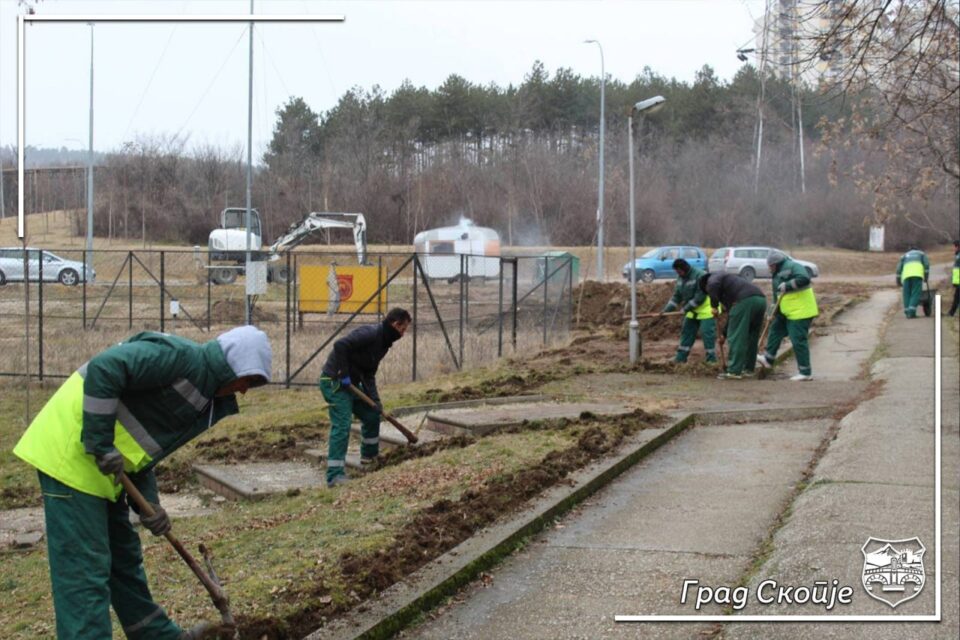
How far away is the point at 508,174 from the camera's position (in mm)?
50469

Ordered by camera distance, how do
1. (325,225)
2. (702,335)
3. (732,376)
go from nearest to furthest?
(732,376)
(702,335)
(325,225)

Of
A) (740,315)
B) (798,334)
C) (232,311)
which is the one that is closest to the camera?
(798,334)

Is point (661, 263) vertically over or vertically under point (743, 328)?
over

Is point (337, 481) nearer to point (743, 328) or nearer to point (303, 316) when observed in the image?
point (743, 328)

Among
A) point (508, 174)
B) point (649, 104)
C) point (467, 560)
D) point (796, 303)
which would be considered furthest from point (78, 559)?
point (508, 174)

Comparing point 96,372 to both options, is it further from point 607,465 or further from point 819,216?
point 819,216

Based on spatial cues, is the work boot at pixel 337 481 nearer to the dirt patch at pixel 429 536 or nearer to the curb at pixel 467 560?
the dirt patch at pixel 429 536

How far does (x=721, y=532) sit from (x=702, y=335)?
10052 mm

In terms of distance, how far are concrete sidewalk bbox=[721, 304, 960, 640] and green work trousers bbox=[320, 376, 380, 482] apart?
385 cm

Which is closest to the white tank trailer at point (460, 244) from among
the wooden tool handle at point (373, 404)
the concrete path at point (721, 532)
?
the concrete path at point (721, 532)

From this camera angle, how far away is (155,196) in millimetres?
44781

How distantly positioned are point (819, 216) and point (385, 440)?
53.7 meters

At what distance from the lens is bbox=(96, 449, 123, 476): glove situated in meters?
4.36

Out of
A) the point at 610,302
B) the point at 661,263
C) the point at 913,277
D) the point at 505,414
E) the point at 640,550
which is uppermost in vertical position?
the point at 661,263
